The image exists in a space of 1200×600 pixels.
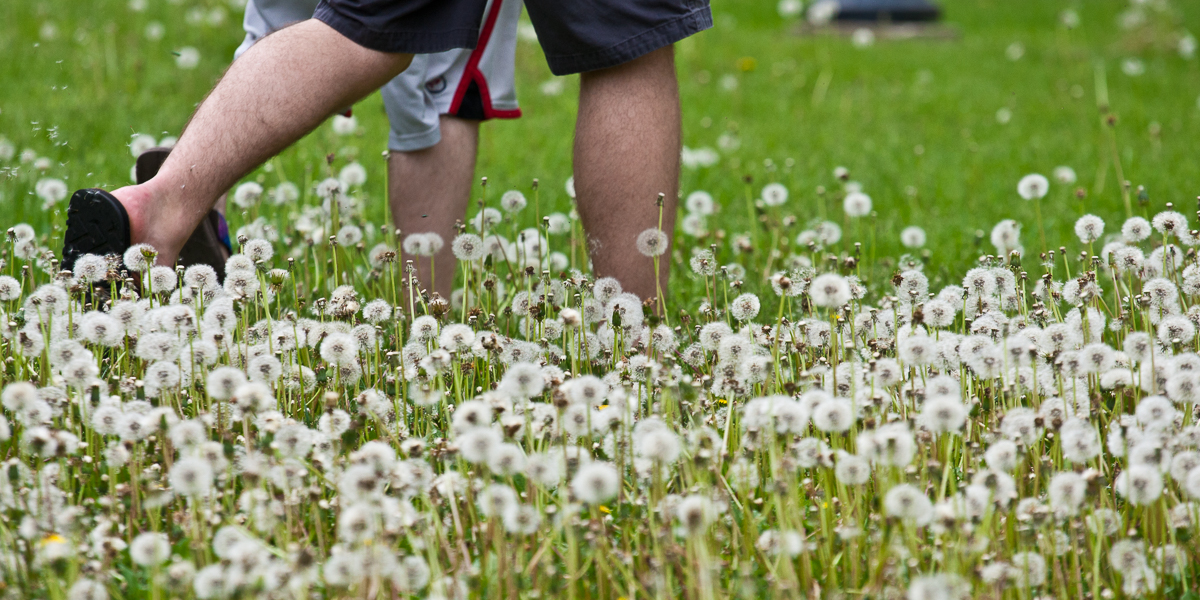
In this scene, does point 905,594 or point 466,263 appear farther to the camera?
point 466,263

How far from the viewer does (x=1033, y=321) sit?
2.41 meters

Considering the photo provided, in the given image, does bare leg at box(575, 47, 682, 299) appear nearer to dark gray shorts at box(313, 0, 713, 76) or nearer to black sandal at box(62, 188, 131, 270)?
dark gray shorts at box(313, 0, 713, 76)

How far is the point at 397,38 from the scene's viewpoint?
7.70 feet

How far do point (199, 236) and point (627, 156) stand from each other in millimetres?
1206

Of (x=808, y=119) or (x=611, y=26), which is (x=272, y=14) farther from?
(x=808, y=119)

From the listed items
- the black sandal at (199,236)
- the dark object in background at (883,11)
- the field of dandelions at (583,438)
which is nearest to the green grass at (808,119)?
the black sandal at (199,236)

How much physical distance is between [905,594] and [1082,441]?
455mm

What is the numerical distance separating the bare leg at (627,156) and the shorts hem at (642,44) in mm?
71

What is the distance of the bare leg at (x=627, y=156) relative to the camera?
251 centimetres

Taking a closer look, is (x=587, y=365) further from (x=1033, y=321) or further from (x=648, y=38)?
(x=1033, y=321)

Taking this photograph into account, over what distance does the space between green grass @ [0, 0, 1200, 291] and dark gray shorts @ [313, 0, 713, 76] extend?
118 cm

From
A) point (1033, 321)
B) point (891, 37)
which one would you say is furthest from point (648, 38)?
point (891, 37)

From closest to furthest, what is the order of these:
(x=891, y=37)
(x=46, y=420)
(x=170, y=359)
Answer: (x=46, y=420) → (x=170, y=359) → (x=891, y=37)

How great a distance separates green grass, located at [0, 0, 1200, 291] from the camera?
456cm
